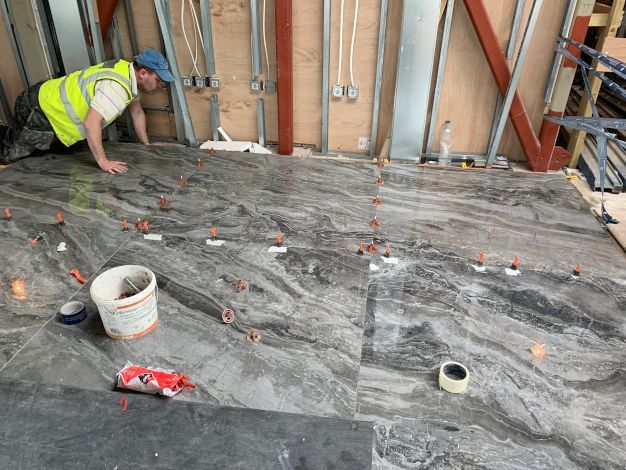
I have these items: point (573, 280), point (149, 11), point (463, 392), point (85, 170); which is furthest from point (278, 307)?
point (149, 11)

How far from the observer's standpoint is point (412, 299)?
226 centimetres

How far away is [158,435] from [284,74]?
2818 mm

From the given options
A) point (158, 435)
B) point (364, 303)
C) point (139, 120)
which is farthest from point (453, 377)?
point (139, 120)

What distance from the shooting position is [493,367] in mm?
1896

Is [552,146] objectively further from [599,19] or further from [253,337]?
[253,337]

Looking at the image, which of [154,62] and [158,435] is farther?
[154,62]

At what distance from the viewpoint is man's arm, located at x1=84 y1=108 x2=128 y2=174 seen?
10.8 ft

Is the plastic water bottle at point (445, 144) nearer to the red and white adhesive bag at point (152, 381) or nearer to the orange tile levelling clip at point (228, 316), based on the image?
the orange tile levelling clip at point (228, 316)

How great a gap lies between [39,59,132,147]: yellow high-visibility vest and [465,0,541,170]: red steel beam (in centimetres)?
244

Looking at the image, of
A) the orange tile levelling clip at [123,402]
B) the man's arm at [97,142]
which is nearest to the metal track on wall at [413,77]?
the man's arm at [97,142]

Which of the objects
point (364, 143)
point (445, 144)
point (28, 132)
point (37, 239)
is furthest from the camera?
point (364, 143)

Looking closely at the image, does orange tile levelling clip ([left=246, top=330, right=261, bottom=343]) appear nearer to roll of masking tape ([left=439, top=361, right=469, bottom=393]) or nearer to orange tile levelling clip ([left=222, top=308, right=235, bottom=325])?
orange tile levelling clip ([left=222, top=308, right=235, bottom=325])

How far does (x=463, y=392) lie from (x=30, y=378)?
160 cm

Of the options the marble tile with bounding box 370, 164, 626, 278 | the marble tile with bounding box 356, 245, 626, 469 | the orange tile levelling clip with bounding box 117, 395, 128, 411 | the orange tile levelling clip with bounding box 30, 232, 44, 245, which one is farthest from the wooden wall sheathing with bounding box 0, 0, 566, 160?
the orange tile levelling clip with bounding box 117, 395, 128, 411
